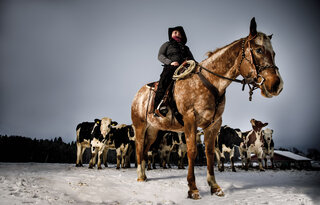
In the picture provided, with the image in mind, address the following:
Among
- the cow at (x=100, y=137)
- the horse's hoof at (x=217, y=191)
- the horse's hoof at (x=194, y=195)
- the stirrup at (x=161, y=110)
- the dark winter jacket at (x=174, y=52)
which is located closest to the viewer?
the horse's hoof at (x=194, y=195)

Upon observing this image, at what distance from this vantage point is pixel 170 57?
194 inches

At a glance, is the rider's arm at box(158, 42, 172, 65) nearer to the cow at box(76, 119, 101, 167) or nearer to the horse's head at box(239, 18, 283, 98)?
the horse's head at box(239, 18, 283, 98)

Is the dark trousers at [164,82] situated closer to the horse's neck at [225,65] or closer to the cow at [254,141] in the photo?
the horse's neck at [225,65]

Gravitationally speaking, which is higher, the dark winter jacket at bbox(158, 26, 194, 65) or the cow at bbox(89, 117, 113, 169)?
the dark winter jacket at bbox(158, 26, 194, 65)

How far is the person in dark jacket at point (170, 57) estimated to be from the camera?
4496 mm

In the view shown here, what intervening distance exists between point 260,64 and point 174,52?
2140 mm

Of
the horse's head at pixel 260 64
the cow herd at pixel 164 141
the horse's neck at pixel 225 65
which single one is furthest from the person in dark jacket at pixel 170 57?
the cow herd at pixel 164 141

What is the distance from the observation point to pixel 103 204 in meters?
2.84

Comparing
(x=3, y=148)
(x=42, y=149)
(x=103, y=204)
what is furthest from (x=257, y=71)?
(x=42, y=149)

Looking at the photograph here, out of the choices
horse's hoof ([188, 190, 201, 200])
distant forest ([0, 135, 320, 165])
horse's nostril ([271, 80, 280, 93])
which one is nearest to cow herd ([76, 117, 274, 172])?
distant forest ([0, 135, 320, 165])

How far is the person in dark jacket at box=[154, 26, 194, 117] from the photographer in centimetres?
450

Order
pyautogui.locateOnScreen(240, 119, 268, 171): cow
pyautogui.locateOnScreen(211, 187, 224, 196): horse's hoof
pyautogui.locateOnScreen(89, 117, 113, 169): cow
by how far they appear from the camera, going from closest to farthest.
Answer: pyautogui.locateOnScreen(211, 187, 224, 196): horse's hoof
pyautogui.locateOnScreen(89, 117, 113, 169): cow
pyautogui.locateOnScreen(240, 119, 268, 171): cow

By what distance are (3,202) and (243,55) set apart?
434 centimetres

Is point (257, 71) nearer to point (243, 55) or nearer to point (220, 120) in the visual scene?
point (243, 55)
